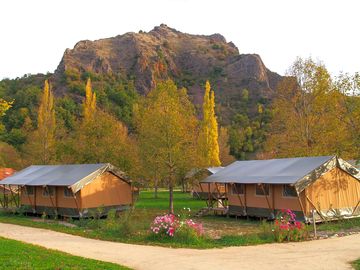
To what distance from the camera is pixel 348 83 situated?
28.9 metres

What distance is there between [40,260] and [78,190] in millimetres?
13312

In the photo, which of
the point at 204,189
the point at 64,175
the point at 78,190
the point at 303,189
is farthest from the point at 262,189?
the point at 204,189

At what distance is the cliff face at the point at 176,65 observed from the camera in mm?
109688

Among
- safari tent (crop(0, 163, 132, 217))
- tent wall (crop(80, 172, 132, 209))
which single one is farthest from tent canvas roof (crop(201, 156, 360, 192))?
safari tent (crop(0, 163, 132, 217))

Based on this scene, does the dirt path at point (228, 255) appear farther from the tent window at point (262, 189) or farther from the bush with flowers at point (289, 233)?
the tent window at point (262, 189)

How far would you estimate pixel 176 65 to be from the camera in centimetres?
13825

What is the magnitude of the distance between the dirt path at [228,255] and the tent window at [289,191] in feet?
16.8

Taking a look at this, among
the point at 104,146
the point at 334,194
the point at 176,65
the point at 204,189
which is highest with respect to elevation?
the point at 176,65

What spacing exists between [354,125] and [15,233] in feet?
66.6

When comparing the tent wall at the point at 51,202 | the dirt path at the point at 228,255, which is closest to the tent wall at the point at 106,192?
the tent wall at the point at 51,202

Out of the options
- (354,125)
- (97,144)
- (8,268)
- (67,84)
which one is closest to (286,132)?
(354,125)

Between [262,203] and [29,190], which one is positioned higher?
[29,190]

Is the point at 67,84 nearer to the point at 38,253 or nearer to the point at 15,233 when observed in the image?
the point at 15,233

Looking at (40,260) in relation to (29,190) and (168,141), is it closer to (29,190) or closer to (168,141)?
(168,141)
